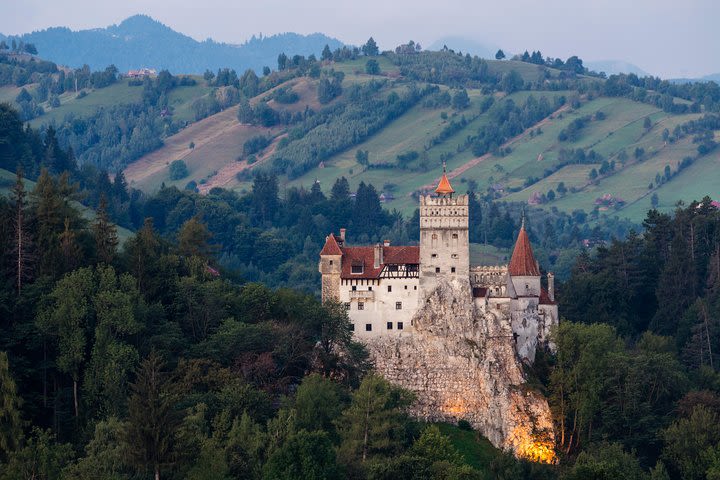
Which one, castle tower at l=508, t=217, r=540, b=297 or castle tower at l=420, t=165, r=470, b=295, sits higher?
castle tower at l=420, t=165, r=470, b=295

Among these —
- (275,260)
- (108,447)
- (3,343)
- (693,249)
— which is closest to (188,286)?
(3,343)

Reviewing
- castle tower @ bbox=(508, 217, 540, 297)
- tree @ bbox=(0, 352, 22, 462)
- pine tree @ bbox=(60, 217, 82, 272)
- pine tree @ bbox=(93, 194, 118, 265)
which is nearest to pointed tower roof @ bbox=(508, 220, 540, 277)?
castle tower @ bbox=(508, 217, 540, 297)

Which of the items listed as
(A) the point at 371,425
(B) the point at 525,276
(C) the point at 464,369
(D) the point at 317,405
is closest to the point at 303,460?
(A) the point at 371,425

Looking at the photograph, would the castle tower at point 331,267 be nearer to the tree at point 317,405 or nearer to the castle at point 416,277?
the castle at point 416,277

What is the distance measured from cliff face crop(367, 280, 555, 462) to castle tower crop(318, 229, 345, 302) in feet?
12.4

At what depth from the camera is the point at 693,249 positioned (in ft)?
384

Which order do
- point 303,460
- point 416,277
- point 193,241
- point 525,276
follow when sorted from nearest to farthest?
point 303,460 < point 416,277 < point 525,276 < point 193,241

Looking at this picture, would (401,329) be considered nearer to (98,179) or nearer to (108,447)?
(108,447)

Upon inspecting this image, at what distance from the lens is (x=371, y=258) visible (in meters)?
87.5

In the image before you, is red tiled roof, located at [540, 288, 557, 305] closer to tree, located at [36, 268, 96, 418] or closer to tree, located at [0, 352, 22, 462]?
tree, located at [36, 268, 96, 418]

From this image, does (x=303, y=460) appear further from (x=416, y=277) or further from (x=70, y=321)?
(x=416, y=277)

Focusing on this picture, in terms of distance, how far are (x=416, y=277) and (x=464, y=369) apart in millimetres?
6061

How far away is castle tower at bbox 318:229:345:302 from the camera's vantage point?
86875 millimetres

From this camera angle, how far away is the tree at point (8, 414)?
69438 millimetres
